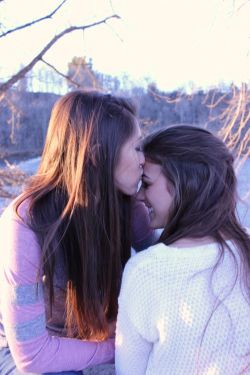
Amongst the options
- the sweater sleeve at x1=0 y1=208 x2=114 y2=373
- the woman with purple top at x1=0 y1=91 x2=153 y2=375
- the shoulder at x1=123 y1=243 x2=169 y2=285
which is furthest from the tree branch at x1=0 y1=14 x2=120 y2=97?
the shoulder at x1=123 y1=243 x2=169 y2=285

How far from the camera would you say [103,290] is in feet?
4.71

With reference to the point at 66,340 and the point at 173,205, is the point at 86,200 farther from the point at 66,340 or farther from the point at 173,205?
the point at 66,340

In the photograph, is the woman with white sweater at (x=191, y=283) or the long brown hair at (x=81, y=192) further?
the long brown hair at (x=81, y=192)

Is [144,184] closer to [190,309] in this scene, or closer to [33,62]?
[190,309]

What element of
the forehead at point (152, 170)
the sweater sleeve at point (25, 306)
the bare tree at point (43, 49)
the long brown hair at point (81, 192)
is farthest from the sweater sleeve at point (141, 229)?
the bare tree at point (43, 49)

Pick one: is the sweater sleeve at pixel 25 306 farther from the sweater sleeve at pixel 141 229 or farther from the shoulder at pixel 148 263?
the sweater sleeve at pixel 141 229

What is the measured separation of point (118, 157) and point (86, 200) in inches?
6.6

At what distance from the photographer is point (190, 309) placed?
3.17 ft

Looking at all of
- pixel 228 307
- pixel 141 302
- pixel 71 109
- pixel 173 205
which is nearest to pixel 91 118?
pixel 71 109

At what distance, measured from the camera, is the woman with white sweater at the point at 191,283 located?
0.97m

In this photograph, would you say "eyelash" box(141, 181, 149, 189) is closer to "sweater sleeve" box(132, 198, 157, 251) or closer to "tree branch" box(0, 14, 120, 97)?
"sweater sleeve" box(132, 198, 157, 251)

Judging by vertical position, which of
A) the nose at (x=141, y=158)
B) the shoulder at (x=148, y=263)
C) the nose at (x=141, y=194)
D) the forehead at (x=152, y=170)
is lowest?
the shoulder at (x=148, y=263)

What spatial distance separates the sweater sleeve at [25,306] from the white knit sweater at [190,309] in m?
0.33

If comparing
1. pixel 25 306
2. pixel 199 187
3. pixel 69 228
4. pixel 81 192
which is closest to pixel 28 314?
pixel 25 306
